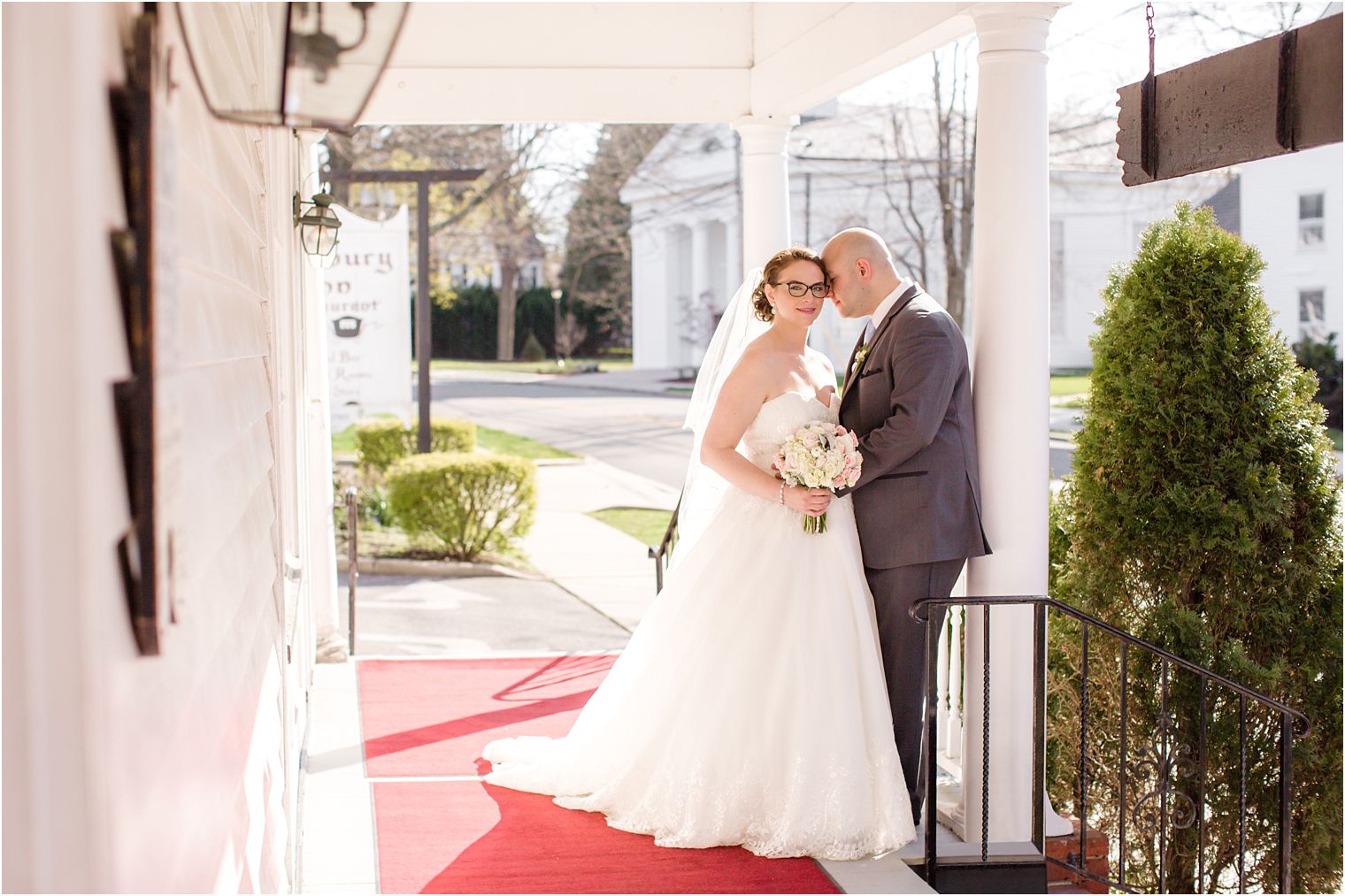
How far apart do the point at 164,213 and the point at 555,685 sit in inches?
251

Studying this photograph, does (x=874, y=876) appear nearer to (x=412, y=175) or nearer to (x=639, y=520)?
(x=412, y=175)

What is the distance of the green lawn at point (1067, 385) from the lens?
30.8 meters

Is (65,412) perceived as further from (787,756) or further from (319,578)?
(319,578)

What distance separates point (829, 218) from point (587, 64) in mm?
23121

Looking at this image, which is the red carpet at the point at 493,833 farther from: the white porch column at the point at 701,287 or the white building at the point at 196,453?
the white porch column at the point at 701,287

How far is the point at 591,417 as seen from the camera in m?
30.8

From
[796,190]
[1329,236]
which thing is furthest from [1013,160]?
[1329,236]

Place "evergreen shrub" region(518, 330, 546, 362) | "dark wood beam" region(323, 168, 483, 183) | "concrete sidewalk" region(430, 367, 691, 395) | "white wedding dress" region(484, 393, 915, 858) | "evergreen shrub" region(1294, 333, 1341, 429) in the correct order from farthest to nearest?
"evergreen shrub" region(518, 330, 546, 362) → "concrete sidewalk" region(430, 367, 691, 395) → "evergreen shrub" region(1294, 333, 1341, 429) → "dark wood beam" region(323, 168, 483, 183) → "white wedding dress" region(484, 393, 915, 858)

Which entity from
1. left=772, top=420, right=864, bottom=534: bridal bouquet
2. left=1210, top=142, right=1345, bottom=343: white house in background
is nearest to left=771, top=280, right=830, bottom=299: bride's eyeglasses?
left=772, top=420, right=864, bottom=534: bridal bouquet

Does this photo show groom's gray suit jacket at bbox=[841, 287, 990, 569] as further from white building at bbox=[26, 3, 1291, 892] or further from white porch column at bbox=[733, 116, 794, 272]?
white porch column at bbox=[733, 116, 794, 272]

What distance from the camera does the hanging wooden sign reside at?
3707 millimetres

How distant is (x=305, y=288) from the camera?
764 centimetres

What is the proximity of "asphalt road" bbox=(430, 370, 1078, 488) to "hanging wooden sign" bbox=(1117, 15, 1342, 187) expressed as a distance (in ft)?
46.4

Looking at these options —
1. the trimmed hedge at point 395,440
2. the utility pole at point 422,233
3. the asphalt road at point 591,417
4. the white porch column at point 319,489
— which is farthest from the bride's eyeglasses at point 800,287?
the asphalt road at point 591,417
